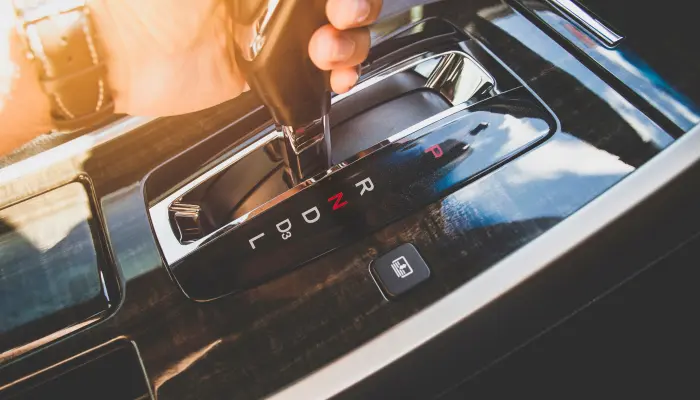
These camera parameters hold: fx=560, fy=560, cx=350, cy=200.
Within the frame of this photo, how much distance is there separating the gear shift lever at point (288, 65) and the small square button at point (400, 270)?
0.50 ft

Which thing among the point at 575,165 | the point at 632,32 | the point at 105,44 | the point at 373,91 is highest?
the point at 105,44

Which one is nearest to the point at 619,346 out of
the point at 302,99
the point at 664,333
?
the point at 664,333

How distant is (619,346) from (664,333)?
10 centimetres

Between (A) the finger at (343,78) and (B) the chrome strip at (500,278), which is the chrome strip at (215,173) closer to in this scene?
(A) the finger at (343,78)

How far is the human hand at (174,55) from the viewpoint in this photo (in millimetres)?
618

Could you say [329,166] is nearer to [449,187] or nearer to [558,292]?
[449,187]

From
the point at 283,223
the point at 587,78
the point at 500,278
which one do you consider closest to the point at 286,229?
the point at 283,223

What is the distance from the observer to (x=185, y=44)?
672mm

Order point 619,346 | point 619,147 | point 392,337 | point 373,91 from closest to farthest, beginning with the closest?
point 392,337, point 619,147, point 373,91, point 619,346

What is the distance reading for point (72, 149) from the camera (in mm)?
664

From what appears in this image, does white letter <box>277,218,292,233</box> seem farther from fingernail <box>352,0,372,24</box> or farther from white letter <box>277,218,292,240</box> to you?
fingernail <box>352,0,372,24</box>

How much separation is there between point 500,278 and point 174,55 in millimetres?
456

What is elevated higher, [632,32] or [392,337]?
[632,32]

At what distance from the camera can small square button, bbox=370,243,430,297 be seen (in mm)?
562
